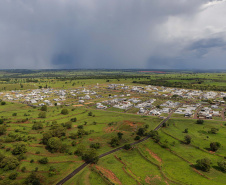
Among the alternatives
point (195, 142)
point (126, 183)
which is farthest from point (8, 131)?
→ point (195, 142)

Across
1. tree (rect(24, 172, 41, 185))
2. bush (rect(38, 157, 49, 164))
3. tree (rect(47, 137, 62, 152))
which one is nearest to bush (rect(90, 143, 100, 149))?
tree (rect(47, 137, 62, 152))

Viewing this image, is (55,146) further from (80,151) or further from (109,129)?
(109,129)

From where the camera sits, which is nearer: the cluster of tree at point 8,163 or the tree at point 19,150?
the cluster of tree at point 8,163

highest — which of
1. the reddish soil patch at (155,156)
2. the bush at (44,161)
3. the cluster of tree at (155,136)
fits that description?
the cluster of tree at (155,136)

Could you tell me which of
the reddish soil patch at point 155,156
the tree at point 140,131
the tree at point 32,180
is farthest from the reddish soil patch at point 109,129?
the tree at point 32,180

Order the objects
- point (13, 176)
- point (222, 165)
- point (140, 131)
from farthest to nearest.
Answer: point (140, 131) < point (222, 165) < point (13, 176)

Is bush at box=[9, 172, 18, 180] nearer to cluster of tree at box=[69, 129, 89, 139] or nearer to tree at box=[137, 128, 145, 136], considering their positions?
cluster of tree at box=[69, 129, 89, 139]

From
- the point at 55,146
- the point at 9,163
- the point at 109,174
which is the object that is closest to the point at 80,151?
the point at 55,146

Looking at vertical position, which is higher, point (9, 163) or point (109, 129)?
point (9, 163)

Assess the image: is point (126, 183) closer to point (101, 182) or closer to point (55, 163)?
point (101, 182)

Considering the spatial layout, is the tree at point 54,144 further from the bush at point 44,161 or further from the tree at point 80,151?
the tree at point 80,151

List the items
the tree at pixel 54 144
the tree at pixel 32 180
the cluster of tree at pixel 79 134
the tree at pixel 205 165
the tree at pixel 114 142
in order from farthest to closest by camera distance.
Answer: the cluster of tree at pixel 79 134, the tree at pixel 114 142, the tree at pixel 54 144, the tree at pixel 205 165, the tree at pixel 32 180

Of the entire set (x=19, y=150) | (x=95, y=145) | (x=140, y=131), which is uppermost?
(x=140, y=131)
